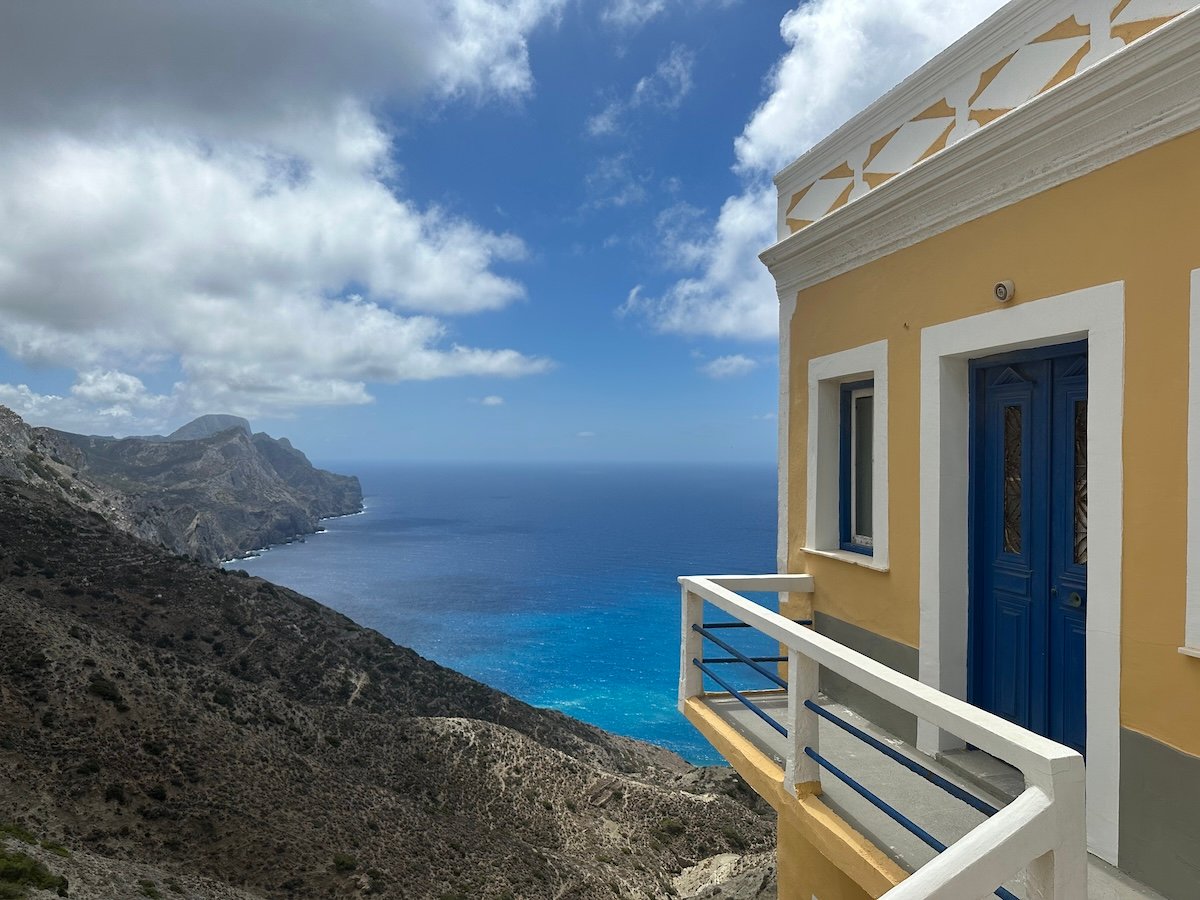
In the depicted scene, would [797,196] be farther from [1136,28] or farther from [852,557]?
[852,557]

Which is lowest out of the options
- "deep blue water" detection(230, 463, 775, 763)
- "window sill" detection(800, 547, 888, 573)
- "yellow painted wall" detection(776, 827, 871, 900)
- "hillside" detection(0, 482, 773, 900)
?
"deep blue water" detection(230, 463, 775, 763)

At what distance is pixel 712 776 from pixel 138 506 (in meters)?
63.7

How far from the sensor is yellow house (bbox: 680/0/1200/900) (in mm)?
3246

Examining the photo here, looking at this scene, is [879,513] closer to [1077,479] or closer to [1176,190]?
[1077,479]

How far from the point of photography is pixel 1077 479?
4098 millimetres

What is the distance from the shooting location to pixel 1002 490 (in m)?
4.62

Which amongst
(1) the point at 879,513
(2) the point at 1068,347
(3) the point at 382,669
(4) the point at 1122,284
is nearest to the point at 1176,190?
(4) the point at 1122,284

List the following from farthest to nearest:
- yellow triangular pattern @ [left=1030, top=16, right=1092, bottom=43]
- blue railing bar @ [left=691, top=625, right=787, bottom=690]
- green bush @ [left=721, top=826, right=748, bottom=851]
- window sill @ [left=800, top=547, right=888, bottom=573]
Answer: green bush @ [left=721, top=826, right=748, bottom=851], window sill @ [left=800, top=547, right=888, bottom=573], blue railing bar @ [left=691, top=625, right=787, bottom=690], yellow triangular pattern @ [left=1030, top=16, right=1092, bottom=43]

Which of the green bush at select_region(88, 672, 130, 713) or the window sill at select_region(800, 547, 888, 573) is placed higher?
the window sill at select_region(800, 547, 888, 573)

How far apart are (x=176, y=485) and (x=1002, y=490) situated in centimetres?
11846

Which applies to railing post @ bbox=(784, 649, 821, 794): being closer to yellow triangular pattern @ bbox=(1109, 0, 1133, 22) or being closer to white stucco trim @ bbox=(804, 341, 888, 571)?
white stucco trim @ bbox=(804, 341, 888, 571)

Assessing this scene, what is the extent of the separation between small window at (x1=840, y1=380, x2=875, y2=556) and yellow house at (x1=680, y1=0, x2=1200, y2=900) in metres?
0.02

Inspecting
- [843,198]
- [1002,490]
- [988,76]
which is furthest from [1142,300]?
[843,198]

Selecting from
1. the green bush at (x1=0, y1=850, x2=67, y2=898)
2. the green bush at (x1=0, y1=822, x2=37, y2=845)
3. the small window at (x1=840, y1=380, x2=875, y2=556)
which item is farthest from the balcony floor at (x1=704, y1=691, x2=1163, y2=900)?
the green bush at (x1=0, y1=822, x2=37, y2=845)
